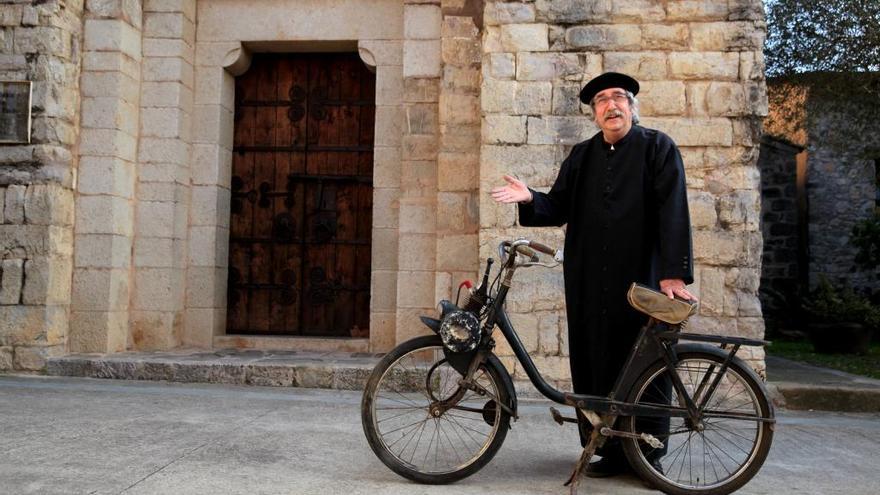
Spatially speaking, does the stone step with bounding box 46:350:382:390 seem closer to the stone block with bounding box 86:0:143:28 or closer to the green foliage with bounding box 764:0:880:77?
the stone block with bounding box 86:0:143:28

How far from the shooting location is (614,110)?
3.15m

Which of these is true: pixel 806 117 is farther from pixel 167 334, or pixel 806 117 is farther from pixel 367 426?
pixel 367 426

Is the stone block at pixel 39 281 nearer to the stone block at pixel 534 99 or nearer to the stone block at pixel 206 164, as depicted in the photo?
the stone block at pixel 206 164

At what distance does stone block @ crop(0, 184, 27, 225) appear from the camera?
570cm

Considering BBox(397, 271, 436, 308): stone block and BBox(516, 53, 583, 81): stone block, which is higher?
BBox(516, 53, 583, 81): stone block

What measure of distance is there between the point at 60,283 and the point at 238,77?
92.8 inches

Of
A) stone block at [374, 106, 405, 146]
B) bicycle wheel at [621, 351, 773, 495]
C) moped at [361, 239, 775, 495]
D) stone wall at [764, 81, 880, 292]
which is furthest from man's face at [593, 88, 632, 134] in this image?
stone wall at [764, 81, 880, 292]

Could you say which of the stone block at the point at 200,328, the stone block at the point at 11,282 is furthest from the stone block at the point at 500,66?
the stone block at the point at 11,282

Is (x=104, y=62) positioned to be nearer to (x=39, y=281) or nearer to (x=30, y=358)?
(x=39, y=281)

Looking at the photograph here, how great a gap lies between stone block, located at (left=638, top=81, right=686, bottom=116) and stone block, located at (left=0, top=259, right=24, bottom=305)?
15.5 feet

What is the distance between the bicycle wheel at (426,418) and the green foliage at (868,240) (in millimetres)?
11963

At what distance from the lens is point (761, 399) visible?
9.38 ft

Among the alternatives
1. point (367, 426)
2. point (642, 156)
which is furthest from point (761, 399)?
point (367, 426)

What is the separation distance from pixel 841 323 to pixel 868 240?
3.95m
